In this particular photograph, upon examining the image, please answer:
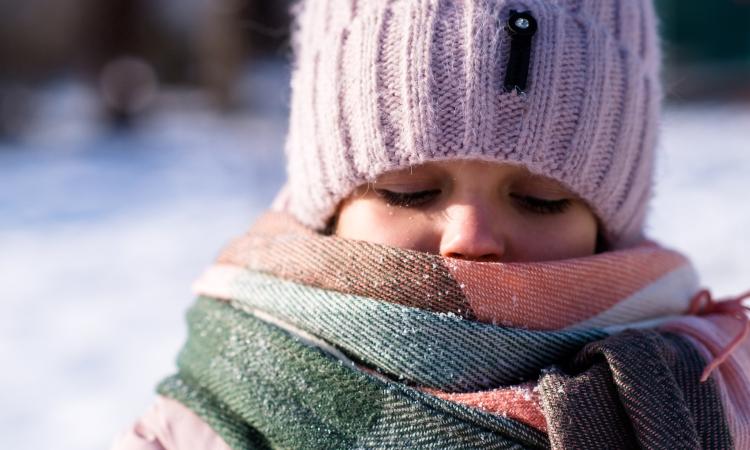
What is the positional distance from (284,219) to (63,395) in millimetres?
1434

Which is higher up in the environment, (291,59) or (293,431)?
(291,59)

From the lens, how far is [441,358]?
1148 millimetres

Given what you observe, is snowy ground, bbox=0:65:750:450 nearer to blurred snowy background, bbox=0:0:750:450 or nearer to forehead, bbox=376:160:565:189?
blurred snowy background, bbox=0:0:750:450

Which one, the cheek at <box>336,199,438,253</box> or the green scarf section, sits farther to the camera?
the cheek at <box>336,199,438,253</box>

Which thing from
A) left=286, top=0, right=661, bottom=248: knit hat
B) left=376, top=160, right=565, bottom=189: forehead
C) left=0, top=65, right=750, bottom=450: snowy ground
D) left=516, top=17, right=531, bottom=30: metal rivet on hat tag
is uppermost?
left=516, top=17, right=531, bottom=30: metal rivet on hat tag

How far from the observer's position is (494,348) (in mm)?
1160

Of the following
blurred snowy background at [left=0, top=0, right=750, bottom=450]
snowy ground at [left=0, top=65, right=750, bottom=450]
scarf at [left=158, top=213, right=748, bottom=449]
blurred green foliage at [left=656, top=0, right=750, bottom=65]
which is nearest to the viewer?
scarf at [left=158, top=213, right=748, bottom=449]

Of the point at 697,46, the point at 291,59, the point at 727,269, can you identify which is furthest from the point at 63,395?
the point at 697,46

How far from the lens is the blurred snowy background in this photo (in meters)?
2.73

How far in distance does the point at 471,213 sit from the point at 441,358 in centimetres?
20

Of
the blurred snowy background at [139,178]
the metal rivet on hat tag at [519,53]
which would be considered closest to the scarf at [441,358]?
the metal rivet on hat tag at [519,53]

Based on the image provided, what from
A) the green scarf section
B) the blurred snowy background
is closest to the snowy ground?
the blurred snowy background

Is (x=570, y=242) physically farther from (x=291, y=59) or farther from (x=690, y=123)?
(x=690, y=123)

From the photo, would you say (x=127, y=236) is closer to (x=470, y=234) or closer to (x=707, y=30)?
(x=470, y=234)
